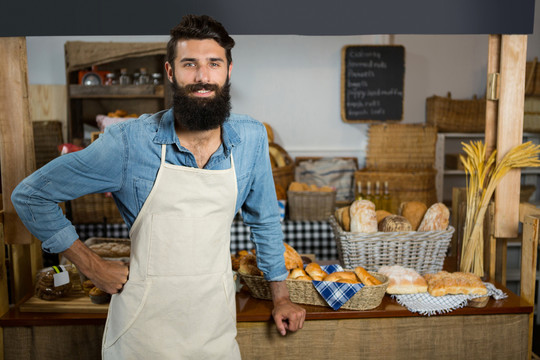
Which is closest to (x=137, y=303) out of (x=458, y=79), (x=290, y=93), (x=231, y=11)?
(x=231, y=11)

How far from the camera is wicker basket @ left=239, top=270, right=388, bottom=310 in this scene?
6.95ft

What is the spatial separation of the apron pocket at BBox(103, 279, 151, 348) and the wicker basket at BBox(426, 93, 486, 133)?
4174 millimetres

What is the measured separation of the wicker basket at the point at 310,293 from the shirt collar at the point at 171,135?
68cm

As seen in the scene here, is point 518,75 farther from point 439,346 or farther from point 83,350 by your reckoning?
point 83,350

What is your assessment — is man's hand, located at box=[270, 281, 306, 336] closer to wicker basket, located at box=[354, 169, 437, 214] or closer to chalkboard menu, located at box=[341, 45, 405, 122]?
wicker basket, located at box=[354, 169, 437, 214]

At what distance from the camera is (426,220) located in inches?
100

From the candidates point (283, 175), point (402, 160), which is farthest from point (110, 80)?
point (402, 160)

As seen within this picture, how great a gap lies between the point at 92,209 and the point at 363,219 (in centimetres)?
249

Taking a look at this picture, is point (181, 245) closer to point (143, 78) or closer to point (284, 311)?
point (284, 311)

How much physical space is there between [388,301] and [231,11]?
143cm

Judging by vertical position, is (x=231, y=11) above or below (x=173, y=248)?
above

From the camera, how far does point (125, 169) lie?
1.72 m

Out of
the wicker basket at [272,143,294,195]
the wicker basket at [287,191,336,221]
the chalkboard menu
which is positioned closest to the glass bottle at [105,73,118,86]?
the wicker basket at [272,143,294,195]

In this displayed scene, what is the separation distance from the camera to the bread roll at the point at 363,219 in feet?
8.10
